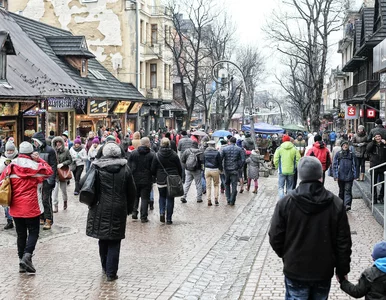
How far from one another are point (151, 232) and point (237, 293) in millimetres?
3895

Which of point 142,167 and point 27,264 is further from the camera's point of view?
point 142,167

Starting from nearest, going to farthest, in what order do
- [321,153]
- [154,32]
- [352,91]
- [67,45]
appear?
1. [321,153]
2. [67,45]
3. [154,32]
4. [352,91]

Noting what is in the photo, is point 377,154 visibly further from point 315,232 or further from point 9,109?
point 9,109

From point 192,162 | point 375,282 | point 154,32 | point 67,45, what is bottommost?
point 375,282

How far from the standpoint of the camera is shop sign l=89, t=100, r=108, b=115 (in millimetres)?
29578

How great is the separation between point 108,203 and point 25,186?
1267 mm

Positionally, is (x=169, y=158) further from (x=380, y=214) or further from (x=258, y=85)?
(x=258, y=85)

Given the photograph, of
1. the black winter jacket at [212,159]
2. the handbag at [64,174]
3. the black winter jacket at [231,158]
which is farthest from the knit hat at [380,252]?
the black winter jacket at [231,158]

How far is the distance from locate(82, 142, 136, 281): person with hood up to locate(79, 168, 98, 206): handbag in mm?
55

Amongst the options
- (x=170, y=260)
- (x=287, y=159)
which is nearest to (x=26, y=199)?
(x=170, y=260)

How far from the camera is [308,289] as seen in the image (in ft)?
15.8

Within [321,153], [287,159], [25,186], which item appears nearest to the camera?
[25,186]

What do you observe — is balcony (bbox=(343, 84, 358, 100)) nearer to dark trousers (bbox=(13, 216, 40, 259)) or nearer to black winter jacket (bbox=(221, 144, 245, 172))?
black winter jacket (bbox=(221, 144, 245, 172))

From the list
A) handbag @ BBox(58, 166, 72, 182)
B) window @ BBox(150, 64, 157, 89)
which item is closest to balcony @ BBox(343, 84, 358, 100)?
window @ BBox(150, 64, 157, 89)
